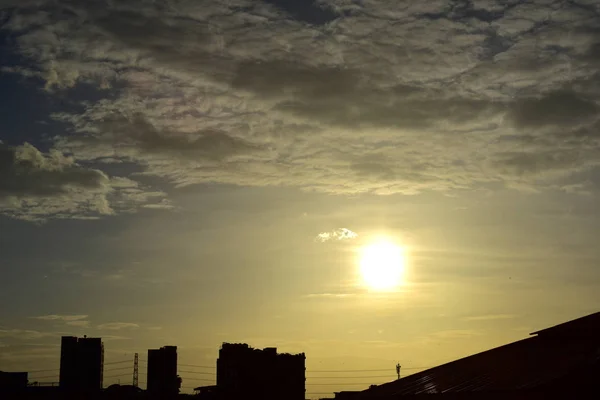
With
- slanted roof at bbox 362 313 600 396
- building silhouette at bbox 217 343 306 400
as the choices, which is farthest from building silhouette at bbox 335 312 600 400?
building silhouette at bbox 217 343 306 400

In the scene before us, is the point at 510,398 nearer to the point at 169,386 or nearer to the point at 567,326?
the point at 567,326

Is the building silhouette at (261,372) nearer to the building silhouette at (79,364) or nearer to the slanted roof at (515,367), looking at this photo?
the building silhouette at (79,364)

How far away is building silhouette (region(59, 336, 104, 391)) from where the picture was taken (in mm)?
120812

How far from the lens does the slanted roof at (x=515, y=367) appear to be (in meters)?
29.8

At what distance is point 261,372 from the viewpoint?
363 feet

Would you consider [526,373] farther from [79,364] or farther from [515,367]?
[79,364]

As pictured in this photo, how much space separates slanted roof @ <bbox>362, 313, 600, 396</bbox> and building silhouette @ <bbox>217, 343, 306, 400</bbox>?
218 feet

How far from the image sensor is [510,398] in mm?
28922

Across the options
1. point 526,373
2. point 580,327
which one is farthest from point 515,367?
point 580,327

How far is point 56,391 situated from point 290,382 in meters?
36.7

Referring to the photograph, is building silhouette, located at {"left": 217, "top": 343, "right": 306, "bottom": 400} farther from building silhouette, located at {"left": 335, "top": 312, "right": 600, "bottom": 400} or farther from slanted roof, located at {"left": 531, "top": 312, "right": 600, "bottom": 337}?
slanted roof, located at {"left": 531, "top": 312, "right": 600, "bottom": 337}

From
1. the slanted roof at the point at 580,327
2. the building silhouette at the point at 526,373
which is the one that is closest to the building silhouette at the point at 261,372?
the building silhouette at the point at 526,373

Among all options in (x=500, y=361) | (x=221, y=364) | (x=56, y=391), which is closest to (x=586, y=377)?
(x=500, y=361)

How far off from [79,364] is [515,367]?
102258 mm
